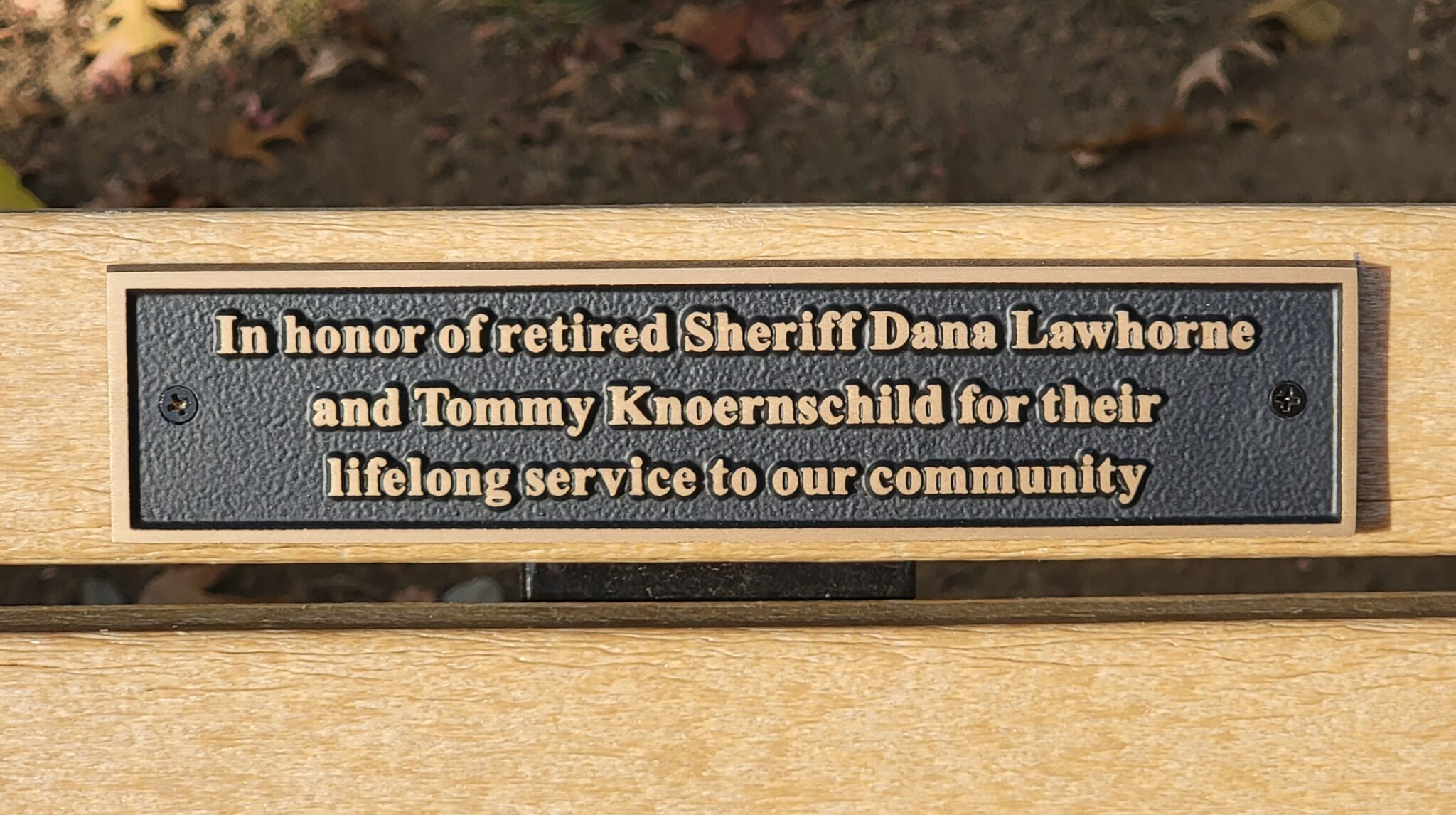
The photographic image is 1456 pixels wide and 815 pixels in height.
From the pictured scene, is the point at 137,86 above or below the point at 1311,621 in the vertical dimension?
above

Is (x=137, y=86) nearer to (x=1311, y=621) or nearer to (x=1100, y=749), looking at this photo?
(x=1100, y=749)

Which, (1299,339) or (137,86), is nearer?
(1299,339)

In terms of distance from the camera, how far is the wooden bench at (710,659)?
131cm

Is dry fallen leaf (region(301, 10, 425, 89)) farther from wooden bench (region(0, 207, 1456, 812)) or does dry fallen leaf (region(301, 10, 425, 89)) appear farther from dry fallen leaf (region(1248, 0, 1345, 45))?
dry fallen leaf (region(1248, 0, 1345, 45))

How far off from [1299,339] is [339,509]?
44.6 inches

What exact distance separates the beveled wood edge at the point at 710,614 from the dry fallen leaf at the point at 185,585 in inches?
14.7

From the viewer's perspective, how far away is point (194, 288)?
1.26 meters

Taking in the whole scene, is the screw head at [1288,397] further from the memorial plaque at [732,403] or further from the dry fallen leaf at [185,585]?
the dry fallen leaf at [185,585]

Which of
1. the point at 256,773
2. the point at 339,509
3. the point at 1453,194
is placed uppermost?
the point at 1453,194

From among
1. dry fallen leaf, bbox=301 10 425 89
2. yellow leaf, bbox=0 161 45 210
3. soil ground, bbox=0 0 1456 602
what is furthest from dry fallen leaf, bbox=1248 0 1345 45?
yellow leaf, bbox=0 161 45 210

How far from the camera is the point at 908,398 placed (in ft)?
4.17

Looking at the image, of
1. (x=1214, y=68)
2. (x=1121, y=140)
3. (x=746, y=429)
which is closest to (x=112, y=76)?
(x=746, y=429)

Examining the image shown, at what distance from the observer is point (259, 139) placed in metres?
1.73

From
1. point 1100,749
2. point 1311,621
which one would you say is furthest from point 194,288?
point 1311,621
